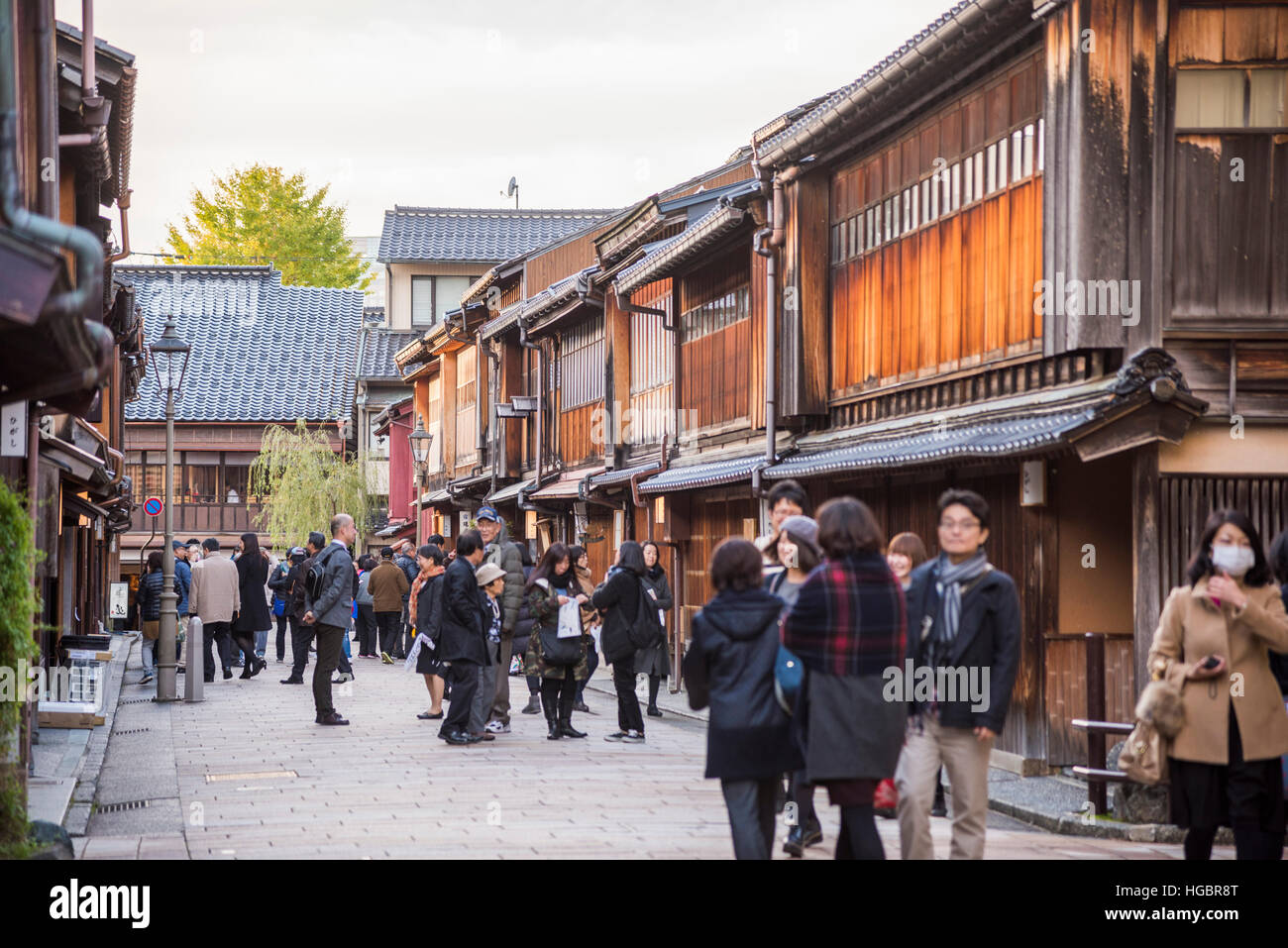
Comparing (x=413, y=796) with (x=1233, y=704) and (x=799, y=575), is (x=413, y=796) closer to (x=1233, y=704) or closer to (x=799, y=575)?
(x=799, y=575)

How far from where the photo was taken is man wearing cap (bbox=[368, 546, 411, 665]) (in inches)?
1021

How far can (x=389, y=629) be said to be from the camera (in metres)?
27.4

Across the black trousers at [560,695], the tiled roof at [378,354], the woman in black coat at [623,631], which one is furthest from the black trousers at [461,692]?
the tiled roof at [378,354]

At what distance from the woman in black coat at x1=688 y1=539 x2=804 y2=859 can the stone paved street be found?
6.05ft

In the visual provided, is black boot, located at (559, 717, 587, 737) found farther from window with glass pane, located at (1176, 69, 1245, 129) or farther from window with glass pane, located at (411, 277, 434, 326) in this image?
window with glass pane, located at (411, 277, 434, 326)

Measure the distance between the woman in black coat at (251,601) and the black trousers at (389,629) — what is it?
10.4ft

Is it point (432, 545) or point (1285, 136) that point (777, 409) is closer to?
point (432, 545)

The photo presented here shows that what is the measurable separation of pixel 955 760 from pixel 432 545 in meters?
9.91

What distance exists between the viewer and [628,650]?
1520 centimetres

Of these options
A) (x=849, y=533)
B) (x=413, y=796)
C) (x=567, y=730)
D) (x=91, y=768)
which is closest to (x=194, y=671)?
(x=91, y=768)

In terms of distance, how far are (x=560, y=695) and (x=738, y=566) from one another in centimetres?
859

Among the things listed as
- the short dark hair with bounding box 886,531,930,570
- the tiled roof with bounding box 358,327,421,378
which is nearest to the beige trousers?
the short dark hair with bounding box 886,531,930,570

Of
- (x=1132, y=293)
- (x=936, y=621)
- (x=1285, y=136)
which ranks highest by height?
(x=1285, y=136)
